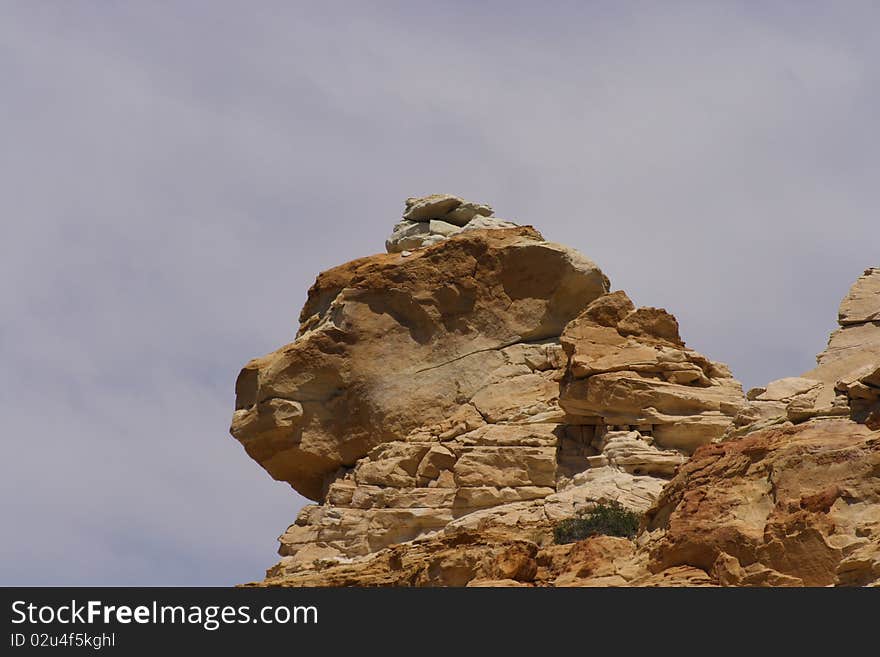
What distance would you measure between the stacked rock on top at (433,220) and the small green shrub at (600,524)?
1551cm

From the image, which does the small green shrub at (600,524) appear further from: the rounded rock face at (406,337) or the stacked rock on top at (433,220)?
the stacked rock on top at (433,220)

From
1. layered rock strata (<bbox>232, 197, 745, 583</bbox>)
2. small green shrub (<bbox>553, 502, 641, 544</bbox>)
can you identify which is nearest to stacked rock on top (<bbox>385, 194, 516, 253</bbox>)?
layered rock strata (<bbox>232, 197, 745, 583</bbox>)

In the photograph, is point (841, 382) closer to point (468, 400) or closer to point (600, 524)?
point (600, 524)

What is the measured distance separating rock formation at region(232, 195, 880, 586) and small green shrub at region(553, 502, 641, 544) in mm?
472

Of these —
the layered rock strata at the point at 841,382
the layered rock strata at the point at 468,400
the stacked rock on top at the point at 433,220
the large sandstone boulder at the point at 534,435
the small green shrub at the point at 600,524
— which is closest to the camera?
the large sandstone boulder at the point at 534,435

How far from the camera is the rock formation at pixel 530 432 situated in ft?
103

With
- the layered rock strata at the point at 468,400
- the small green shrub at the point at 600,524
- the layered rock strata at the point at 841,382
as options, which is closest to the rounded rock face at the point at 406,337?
the layered rock strata at the point at 468,400

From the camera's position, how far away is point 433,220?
189 ft

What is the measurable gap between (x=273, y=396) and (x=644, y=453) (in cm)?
1155

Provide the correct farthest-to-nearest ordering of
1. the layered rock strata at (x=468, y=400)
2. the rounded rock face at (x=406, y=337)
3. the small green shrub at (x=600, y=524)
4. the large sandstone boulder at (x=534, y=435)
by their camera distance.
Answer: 1. the rounded rock face at (x=406, y=337)
2. the layered rock strata at (x=468, y=400)
3. the small green shrub at (x=600, y=524)
4. the large sandstone boulder at (x=534, y=435)

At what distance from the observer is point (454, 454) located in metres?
48.3

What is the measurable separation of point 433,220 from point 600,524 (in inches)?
705

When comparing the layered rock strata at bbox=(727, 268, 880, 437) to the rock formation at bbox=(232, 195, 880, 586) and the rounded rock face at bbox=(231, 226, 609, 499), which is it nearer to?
the rock formation at bbox=(232, 195, 880, 586)

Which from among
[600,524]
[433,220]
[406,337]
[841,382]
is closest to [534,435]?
[600,524]
